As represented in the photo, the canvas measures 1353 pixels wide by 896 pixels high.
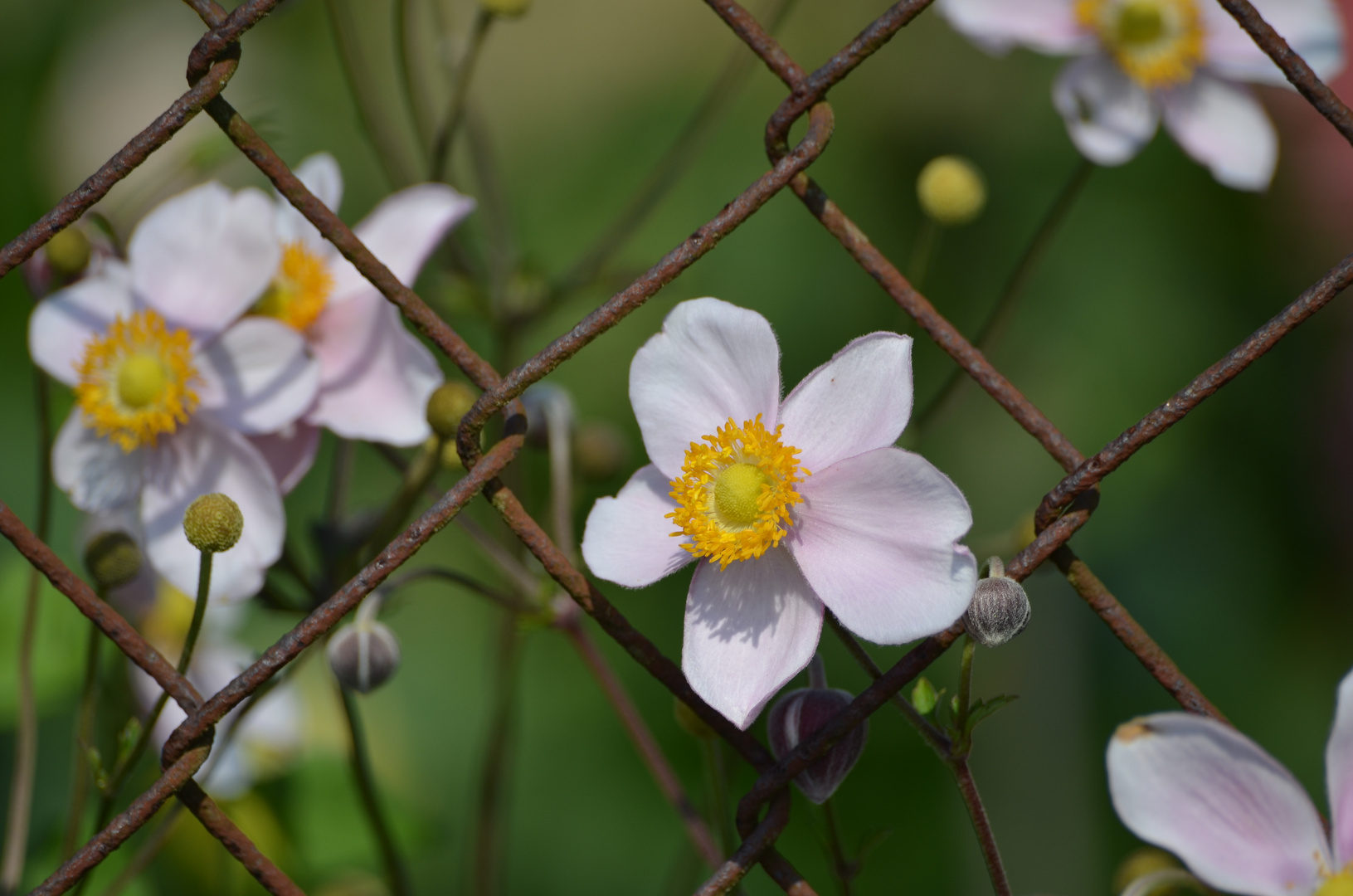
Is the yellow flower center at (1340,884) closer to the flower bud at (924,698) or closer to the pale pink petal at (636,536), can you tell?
the flower bud at (924,698)

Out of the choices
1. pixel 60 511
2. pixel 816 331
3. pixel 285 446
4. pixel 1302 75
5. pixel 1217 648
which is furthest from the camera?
pixel 816 331

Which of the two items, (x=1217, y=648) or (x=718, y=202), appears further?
(x=718, y=202)

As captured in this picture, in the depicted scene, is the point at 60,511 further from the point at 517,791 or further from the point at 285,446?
the point at 285,446

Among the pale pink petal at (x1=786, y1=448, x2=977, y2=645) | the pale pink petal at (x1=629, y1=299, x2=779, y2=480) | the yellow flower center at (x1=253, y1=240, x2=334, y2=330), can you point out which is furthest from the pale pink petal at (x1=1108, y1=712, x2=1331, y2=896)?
the yellow flower center at (x1=253, y1=240, x2=334, y2=330)

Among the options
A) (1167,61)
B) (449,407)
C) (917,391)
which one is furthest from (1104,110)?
(917,391)

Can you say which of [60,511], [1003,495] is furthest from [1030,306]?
[60,511]

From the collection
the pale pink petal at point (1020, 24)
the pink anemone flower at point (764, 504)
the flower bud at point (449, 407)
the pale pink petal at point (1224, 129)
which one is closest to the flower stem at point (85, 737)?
the flower bud at point (449, 407)
